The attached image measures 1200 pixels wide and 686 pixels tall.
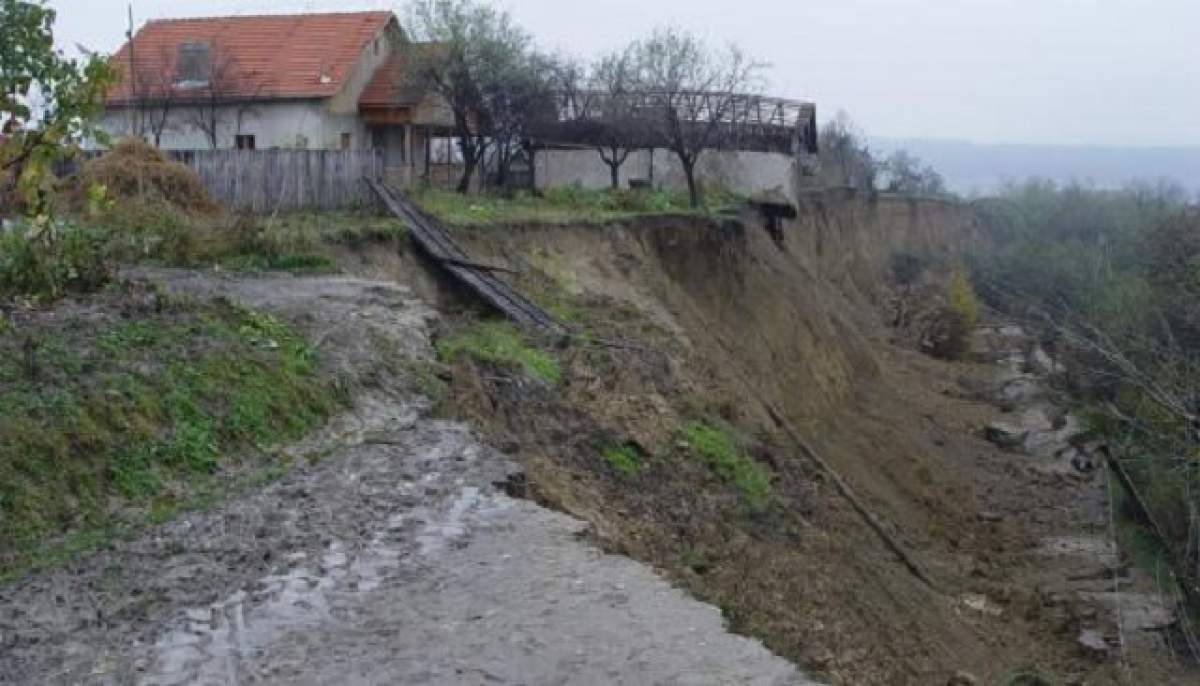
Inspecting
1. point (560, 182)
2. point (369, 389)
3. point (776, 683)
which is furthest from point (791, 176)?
point (776, 683)

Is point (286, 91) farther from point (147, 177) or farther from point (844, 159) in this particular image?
point (844, 159)

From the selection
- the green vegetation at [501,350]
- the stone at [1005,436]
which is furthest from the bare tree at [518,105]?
the green vegetation at [501,350]

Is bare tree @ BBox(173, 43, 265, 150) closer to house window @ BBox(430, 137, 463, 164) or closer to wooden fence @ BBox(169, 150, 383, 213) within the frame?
house window @ BBox(430, 137, 463, 164)

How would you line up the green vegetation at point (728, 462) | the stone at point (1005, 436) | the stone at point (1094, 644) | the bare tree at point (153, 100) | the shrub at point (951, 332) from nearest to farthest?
1. the green vegetation at point (728, 462)
2. the stone at point (1094, 644)
3. the stone at point (1005, 436)
4. the bare tree at point (153, 100)
5. the shrub at point (951, 332)

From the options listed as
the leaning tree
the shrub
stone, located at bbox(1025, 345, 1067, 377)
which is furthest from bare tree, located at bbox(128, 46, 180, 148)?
the leaning tree

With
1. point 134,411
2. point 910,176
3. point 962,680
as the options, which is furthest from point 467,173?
point 910,176

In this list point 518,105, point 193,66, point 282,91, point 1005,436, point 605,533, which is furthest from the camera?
point 193,66

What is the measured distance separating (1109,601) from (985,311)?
36464 mm

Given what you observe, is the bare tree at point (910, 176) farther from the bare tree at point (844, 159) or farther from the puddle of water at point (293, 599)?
the puddle of water at point (293, 599)

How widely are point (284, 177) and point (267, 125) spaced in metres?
10.6

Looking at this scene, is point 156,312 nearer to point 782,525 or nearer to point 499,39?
point 782,525

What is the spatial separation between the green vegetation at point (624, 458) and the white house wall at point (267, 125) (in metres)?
19.0

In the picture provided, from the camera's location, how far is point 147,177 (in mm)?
20766

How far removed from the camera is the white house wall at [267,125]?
1300 inches
